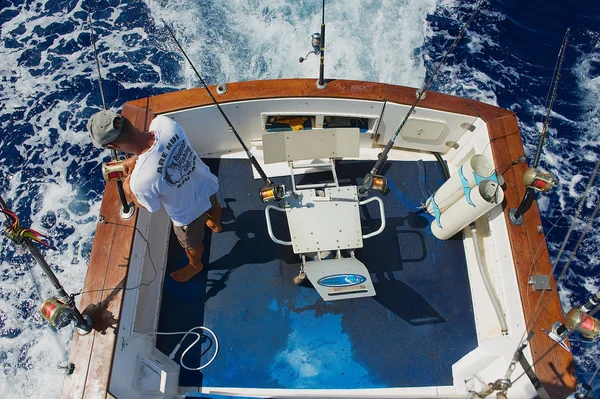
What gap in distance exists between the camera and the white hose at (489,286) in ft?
9.46

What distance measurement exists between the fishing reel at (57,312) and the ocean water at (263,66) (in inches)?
82.0

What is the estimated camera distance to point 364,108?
10.7ft

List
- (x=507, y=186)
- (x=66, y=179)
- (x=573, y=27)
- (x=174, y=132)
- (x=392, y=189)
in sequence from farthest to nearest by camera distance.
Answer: (x=573, y=27) → (x=66, y=179) → (x=392, y=189) → (x=507, y=186) → (x=174, y=132)

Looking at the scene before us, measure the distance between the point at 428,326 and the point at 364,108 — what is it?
172 cm

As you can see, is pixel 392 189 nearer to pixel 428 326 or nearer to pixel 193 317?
pixel 428 326

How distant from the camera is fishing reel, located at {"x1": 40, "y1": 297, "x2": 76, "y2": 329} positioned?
2.20m

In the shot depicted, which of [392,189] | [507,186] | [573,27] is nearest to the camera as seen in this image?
[507,186]

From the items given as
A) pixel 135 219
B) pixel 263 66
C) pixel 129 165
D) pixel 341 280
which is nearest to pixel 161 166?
pixel 129 165

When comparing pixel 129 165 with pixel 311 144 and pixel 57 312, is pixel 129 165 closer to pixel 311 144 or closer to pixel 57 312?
pixel 57 312

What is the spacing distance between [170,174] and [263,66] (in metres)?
3.56

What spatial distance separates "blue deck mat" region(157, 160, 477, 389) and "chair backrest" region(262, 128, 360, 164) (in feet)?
1.92

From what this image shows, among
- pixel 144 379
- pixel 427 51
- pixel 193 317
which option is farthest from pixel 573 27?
pixel 144 379

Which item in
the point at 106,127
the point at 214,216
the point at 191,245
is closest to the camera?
the point at 106,127

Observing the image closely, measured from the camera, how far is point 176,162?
2.20m
